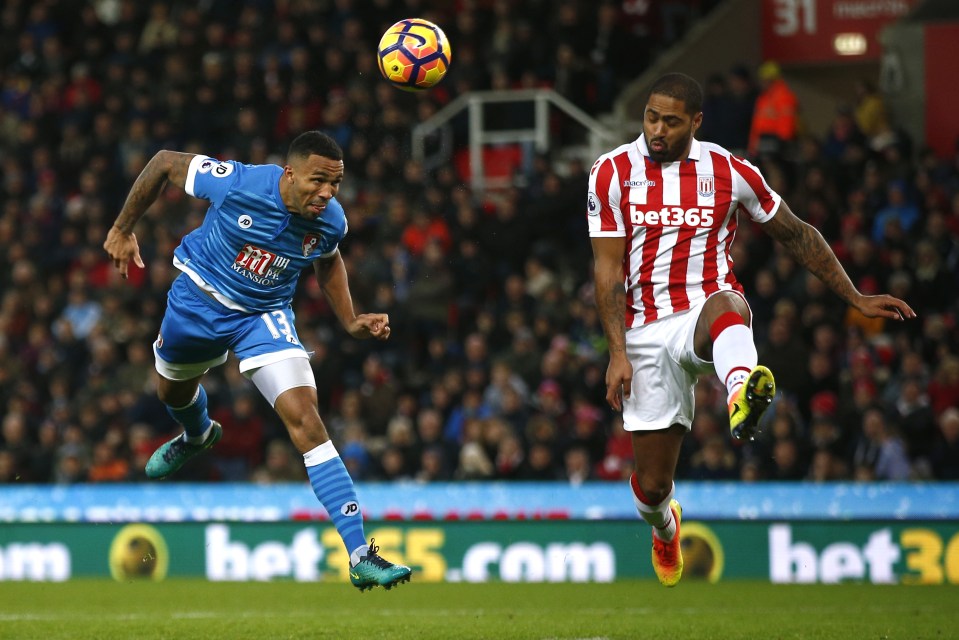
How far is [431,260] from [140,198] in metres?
7.60

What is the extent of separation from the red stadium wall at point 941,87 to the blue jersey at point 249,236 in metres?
10.2

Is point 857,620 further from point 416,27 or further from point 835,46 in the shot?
point 835,46

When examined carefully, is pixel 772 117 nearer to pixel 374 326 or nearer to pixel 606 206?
pixel 606 206

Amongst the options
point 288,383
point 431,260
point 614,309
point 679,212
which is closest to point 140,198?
point 288,383

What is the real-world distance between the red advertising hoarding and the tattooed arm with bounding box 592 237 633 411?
40.0 ft

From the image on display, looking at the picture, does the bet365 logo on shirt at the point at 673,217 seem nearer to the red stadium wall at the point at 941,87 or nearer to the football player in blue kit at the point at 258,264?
the football player in blue kit at the point at 258,264

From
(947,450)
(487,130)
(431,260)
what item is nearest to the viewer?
(947,450)

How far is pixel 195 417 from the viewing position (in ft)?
29.1

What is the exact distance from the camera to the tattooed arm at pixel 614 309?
743cm

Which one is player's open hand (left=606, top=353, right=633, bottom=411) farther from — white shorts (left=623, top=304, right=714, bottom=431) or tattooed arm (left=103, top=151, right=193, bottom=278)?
tattooed arm (left=103, top=151, right=193, bottom=278)

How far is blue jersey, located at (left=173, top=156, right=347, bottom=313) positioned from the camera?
790 cm

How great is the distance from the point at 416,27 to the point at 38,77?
11652mm

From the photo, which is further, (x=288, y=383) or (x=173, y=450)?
(x=173, y=450)

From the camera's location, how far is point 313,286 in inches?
627
